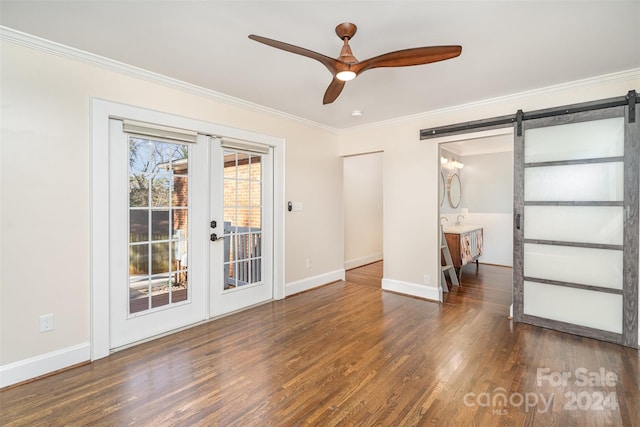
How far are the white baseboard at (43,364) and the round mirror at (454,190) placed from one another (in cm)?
605

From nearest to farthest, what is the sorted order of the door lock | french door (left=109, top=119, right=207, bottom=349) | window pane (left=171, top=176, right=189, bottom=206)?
french door (left=109, top=119, right=207, bottom=349), window pane (left=171, top=176, right=189, bottom=206), the door lock

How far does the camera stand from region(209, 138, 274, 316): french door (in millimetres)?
3447

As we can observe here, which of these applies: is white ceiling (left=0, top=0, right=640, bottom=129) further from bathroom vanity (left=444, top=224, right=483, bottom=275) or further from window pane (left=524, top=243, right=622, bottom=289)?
bathroom vanity (left=444, top=224, right=483, bottom=275)

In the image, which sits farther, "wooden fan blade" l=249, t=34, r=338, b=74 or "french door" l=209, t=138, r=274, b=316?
"french door" l=209, t=138, r=274, b=316

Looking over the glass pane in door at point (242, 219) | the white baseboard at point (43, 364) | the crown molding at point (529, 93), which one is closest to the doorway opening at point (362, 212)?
the crown molding at point (529, 93)

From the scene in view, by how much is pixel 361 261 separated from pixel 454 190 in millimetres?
2444

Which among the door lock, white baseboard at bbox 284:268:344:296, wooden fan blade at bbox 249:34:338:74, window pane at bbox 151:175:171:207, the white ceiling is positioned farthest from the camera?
white baseboard at bbox 284:268:344:296

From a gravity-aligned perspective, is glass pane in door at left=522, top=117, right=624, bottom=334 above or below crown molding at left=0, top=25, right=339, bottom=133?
below

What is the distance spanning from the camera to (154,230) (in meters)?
2.98

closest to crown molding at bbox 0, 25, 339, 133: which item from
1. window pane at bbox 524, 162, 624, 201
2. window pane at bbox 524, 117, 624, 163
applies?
window pane at bbox 524, 117, 624, 163

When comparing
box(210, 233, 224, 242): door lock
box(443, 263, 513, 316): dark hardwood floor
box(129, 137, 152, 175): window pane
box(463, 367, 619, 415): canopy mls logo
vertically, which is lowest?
box(463, 367, 619, 415): canopy mls logo

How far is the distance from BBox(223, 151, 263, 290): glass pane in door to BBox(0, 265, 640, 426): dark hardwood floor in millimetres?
660

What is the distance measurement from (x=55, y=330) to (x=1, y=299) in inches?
16.7

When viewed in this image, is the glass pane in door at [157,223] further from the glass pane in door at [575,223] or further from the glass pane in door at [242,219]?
the glass pane in door at [575,223]
